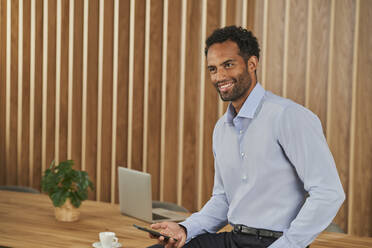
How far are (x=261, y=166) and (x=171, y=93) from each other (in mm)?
2882

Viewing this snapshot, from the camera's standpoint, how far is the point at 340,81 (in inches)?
157

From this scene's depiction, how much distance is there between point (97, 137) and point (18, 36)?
5.40 feet

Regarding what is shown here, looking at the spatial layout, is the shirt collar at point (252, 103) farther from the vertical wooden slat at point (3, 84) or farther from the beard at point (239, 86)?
the vertical wooden slat at point (3, 84)

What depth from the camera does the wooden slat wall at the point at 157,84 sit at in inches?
157

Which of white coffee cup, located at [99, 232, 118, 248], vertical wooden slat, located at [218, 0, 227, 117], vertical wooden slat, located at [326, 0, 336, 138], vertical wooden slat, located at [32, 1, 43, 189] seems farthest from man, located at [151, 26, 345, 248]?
vertical wooden slat, located at [32, 1, 43, 189]

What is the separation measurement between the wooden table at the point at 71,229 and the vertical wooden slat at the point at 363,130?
4.56ft

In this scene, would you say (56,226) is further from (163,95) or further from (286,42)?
(286,42)

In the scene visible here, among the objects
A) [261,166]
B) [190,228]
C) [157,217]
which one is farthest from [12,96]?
[261,166]

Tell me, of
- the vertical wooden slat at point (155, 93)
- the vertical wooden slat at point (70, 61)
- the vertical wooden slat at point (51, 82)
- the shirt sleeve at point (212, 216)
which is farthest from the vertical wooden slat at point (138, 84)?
the shirt sleeve at point (212, 216)

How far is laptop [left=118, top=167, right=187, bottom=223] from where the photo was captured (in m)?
2.88

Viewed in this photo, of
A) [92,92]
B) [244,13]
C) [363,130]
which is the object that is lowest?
[363,130]

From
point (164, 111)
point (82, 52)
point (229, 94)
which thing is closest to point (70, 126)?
point (82, 52)

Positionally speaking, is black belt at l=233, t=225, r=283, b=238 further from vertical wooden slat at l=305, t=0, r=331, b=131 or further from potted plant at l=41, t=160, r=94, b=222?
vertical wooden slat at l=305, t=0, r=331, b=131

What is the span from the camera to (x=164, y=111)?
481 centimetres
